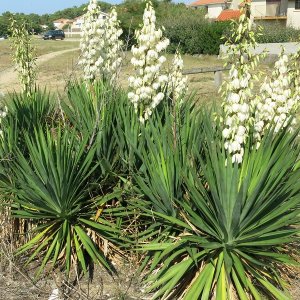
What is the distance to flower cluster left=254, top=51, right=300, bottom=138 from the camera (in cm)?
321

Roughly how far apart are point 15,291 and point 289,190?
1874 millimetres

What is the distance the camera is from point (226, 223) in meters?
2.72

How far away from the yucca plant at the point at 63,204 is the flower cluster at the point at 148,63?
531 millimetres

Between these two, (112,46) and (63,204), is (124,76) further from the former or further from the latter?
(63,204)

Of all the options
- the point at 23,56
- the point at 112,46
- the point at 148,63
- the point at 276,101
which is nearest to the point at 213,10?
the point at 23,56

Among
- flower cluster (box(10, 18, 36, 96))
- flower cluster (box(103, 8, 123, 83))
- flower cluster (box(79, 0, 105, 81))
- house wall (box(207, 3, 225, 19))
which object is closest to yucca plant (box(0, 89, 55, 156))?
flower cluster (box(10, 18, 36, 96))

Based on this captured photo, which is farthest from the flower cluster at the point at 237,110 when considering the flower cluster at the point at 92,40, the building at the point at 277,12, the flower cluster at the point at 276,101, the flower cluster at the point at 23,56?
the building at the point at 277,12

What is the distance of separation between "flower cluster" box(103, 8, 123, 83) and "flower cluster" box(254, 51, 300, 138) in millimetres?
1702

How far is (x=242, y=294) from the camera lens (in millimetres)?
2688

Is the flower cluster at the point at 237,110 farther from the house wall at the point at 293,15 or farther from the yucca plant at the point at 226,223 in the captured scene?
the house wall at the point at 293,15

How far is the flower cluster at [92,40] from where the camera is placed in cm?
455

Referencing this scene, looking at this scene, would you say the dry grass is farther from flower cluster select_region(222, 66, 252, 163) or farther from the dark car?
the dark car

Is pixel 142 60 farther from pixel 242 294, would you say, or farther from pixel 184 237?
pixel 242 294

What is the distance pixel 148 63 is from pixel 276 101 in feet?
3.05
